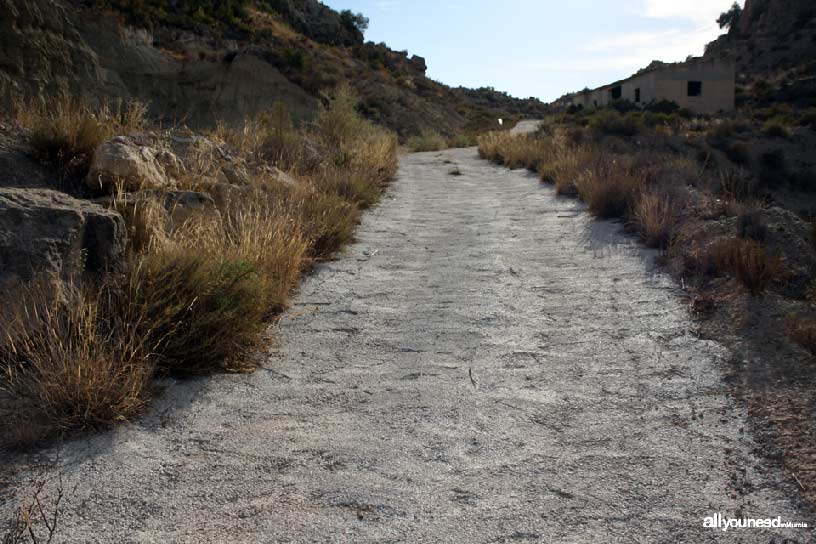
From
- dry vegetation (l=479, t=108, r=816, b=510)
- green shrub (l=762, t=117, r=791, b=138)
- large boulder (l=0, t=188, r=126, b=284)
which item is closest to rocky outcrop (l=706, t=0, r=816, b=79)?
green shrub (l=762, t=117, r=791, b=138)

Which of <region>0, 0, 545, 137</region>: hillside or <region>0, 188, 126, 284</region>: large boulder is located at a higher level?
<region>0, 0, 545, 137</region>: hillside

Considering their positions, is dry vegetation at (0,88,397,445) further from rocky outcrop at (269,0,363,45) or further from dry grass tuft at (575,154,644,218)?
rocky outcrop at (269,0,363,45)

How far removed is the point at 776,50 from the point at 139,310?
59.6 m

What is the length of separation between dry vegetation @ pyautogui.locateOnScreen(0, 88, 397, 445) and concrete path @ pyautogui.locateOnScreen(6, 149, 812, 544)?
0.69 feet

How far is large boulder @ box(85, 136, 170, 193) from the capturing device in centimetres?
604

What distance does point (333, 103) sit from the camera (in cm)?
1558

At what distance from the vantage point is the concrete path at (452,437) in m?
2.72

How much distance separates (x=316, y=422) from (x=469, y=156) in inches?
663

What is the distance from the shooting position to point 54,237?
3818 mm

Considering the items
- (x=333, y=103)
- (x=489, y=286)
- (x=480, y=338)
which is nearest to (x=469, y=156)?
(x=333, y=103)

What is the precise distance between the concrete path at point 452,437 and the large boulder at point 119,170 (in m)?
1.99

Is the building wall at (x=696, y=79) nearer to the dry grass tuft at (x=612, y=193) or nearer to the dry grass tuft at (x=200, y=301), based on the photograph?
the dry grass tuft at (x=612, y=193)

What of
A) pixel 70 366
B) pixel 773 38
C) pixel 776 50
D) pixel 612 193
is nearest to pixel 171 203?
pixel 70 366

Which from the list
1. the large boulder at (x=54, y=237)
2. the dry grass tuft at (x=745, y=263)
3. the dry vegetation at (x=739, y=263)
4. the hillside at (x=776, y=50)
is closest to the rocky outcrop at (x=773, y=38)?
the hillside at (x=776, y=50)
